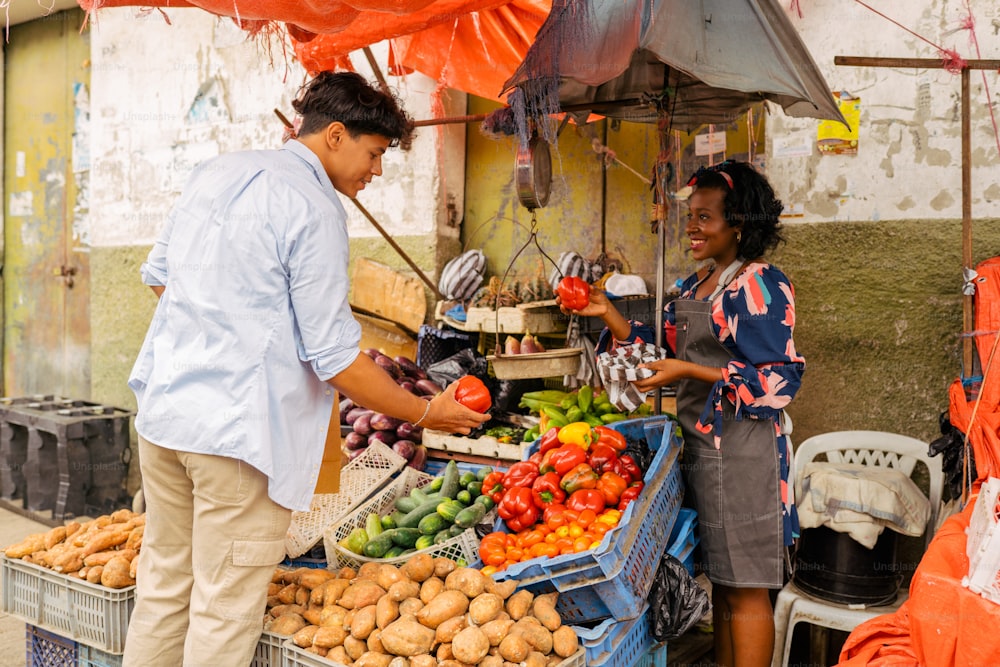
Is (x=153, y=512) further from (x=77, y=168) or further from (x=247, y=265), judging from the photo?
(x=77, y=168)

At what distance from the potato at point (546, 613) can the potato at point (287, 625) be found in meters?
0.76

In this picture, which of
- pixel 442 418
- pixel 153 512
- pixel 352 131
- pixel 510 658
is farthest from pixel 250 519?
pixel 352 131

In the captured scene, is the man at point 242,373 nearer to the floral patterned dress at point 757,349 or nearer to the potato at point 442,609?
the potato at point 442,609

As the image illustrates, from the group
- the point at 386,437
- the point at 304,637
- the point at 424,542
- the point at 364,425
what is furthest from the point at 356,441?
the point at 304,637

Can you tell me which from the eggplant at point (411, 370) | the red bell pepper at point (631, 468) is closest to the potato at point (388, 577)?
the red bell pepper at point (631, 468)

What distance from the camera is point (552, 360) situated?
368cm

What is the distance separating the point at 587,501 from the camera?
9.34ft

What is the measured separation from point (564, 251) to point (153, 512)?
3624mm

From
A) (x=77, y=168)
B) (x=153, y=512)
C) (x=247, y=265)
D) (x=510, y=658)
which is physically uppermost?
(x=77, y=168)

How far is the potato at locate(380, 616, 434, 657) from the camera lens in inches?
85.3

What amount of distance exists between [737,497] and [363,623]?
1545mm

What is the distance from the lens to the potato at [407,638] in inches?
85.3

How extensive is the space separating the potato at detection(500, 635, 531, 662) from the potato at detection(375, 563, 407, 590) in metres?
0.46

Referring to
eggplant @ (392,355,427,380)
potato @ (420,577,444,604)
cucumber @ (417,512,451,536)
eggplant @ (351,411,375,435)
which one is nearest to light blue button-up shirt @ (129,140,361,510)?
potato @ (420,577,444,604)
